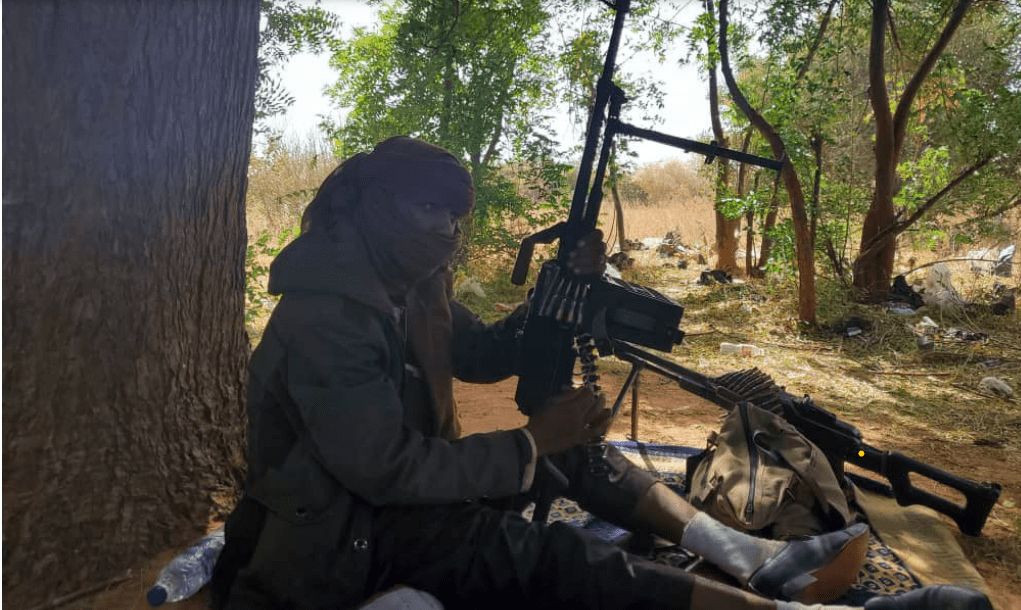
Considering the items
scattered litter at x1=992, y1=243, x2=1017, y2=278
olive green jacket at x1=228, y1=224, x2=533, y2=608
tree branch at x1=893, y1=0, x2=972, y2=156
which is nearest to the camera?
olive green jacket at x1=228, y1=224, x2=533, y2=608

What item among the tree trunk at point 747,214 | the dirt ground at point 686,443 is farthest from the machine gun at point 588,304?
the tree trunk at point 747,214

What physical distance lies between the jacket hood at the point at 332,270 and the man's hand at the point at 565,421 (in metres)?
0.58

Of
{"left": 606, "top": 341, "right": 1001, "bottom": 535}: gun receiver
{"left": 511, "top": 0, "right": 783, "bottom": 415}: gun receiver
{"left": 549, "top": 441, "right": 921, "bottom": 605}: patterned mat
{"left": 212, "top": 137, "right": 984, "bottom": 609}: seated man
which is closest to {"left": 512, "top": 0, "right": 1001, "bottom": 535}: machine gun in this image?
{"left": 511, "top": 0, "right": 783, "bottom": 415}: gun receiver

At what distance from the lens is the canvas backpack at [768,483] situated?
276 centimetres

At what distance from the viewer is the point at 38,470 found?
2486 millimetres

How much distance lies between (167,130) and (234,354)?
1.04 m

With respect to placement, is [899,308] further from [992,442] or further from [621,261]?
[621,261]

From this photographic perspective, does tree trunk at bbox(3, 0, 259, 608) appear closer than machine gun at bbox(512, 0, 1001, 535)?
Yes

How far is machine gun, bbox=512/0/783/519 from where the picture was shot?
2.47 m

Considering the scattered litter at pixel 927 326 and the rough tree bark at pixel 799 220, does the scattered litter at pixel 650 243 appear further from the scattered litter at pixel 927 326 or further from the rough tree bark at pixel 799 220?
the scattered litter at pixel 927 326

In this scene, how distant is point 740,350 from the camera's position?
7281 millimetres

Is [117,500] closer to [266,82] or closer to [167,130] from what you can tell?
[167,130]

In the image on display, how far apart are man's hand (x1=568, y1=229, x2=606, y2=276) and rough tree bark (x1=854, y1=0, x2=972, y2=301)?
657 cm

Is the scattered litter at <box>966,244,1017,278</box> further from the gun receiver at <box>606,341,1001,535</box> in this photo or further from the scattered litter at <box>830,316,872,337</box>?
the gun receiver at <box>606,341,1001,535</box>
